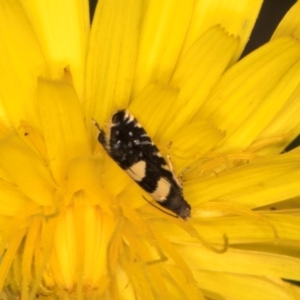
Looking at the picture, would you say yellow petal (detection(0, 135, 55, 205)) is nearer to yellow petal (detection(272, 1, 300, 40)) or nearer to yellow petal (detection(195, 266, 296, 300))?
yellow petal (detection(195, 266, 296, 300))

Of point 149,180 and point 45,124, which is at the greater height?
point 45,124

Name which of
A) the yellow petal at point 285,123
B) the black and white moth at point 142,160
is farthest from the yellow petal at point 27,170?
the yellow petal at point 285,123

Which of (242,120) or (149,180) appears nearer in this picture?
(149,180)

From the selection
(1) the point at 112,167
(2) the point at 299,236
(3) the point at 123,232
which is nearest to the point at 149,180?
(1) the point at 112,167

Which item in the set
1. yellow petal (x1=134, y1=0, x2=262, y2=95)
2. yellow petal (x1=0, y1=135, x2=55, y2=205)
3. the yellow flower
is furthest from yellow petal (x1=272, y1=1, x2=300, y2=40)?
yellow petal (x1=0, y1=135, x2=55, y2=205)

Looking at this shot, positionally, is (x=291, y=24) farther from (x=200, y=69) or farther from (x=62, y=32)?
(x=62, y=32)

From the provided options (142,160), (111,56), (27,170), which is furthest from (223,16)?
(27,170)

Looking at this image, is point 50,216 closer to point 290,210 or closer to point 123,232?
point 123,232
